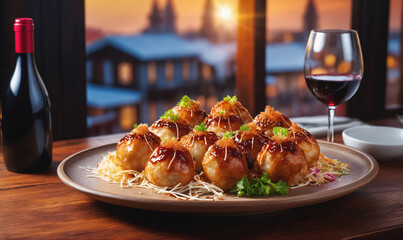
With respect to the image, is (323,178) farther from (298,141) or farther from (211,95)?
(211,95)

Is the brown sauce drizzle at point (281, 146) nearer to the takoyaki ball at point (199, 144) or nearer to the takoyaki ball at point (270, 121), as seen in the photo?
the takoyaki ball at point (199, 144)

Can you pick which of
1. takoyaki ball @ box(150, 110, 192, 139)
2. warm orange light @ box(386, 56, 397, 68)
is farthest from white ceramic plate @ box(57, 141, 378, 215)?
warm orange light @ box(386, 56, 397, 68)

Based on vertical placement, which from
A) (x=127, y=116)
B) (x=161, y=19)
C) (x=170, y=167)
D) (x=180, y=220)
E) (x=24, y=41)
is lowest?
(x=127, y=116)

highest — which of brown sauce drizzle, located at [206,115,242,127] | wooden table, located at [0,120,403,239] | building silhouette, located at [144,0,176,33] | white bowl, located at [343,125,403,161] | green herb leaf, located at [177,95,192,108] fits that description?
building silhouette, located at [144,0,176,33]

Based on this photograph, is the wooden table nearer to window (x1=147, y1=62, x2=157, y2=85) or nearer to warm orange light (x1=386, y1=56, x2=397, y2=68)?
window (x1=147, y1=62, x2=157, y2=85)

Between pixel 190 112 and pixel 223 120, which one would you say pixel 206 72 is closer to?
pixel 190 112

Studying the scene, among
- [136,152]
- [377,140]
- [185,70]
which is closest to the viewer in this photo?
[136,152]

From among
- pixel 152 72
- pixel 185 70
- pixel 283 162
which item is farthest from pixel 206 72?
pixel 283 162
